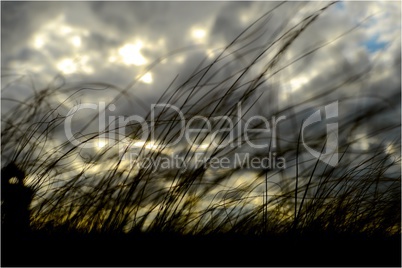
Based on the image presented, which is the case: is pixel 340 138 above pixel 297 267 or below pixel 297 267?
above

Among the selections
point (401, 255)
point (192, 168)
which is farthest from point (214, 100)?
point (401, 255)

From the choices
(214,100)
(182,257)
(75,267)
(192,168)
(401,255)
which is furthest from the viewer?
(214,100)

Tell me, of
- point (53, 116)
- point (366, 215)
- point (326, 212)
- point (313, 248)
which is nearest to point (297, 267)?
point (313, 248)

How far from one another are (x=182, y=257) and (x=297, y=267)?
1.14 ft

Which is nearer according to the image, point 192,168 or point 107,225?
point 107,225

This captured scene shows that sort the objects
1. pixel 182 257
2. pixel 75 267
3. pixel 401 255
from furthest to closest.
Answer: pixel 401 255 < pixel 182 257 < pixel 75 267

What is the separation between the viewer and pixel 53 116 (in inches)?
72.9

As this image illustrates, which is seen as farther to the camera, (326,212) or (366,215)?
(366,215)

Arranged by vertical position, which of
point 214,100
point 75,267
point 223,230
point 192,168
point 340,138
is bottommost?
point 75,267

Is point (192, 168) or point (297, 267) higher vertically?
point (192, 168)

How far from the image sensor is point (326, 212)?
5.23 feet

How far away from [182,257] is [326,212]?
2.20 feet

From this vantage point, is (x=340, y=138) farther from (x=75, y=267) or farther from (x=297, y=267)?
(x=75, y=267)

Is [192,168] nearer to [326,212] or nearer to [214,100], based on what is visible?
[214,100]
